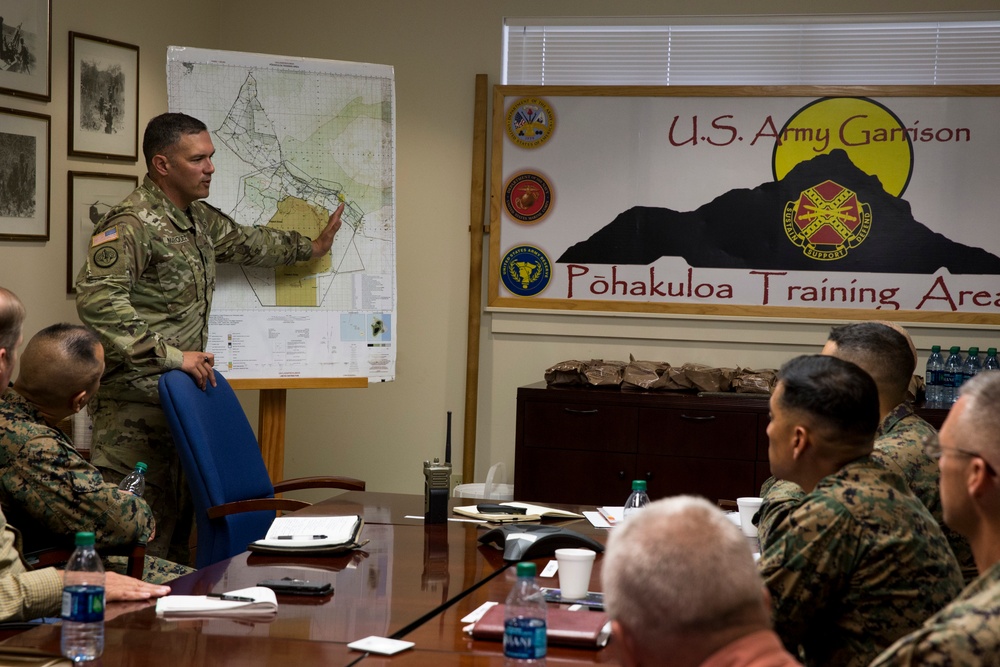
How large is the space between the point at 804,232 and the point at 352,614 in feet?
12.2

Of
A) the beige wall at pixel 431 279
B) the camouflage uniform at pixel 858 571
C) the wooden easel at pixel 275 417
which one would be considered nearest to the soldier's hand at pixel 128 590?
the camouflage uniform at pixel 858 571

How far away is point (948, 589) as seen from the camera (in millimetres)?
1829

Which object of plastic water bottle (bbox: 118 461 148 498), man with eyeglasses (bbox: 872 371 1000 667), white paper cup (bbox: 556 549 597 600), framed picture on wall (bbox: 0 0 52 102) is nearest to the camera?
man with eyeglasses (bbox: 872 371 1000 667)

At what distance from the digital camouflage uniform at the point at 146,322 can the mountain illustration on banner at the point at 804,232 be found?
7.22 ft

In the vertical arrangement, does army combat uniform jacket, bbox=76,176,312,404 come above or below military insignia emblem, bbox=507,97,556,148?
below

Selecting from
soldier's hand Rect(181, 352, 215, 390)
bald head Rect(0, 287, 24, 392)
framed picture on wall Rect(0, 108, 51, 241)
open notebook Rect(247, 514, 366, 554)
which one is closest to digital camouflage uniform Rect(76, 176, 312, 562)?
soldier's hand Rect(181, 352, 215, 390)

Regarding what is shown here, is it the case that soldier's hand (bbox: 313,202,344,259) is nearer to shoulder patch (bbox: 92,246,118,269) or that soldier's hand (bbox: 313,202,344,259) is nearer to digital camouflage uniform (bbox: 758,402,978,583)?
shoulder patch (bbox: 92,246,118,269)

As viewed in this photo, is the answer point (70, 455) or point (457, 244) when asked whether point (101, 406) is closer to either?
point (70, 455)

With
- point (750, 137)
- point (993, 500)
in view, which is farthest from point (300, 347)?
Answer: point (993, 500)

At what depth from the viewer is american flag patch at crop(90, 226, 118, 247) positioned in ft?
12.1

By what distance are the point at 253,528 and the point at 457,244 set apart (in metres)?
2.53

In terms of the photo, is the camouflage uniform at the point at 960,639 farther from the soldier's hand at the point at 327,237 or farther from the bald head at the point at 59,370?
the soldier's hand at the point at 327,237

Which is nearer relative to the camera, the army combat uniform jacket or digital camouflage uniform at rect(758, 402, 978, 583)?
digital camouflage uniform at rect(758, 402, 978, 583)

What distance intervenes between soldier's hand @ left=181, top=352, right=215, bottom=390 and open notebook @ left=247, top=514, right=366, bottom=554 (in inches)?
28.7
